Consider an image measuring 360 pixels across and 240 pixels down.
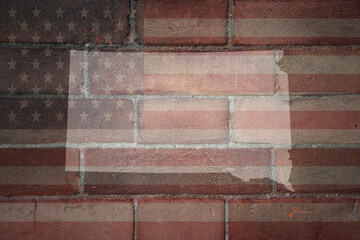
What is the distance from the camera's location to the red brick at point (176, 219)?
0.57 meters

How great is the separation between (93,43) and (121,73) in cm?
9

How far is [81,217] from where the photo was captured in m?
0.57

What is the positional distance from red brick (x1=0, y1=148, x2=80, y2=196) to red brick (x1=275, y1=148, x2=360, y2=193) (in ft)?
1.55

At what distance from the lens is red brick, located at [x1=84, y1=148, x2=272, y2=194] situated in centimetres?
56

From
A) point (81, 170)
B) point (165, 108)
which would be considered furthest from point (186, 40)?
point (81, 170)

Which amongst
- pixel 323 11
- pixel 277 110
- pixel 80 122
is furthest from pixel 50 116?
pixel 323 11

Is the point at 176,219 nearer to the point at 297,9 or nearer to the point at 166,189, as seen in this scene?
the point at 166,189

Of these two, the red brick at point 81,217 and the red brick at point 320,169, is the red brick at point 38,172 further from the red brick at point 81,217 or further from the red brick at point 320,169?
the red brick at point 320,169

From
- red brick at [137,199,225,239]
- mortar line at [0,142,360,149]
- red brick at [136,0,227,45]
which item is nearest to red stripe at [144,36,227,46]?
red brick at [136,0,227,45]

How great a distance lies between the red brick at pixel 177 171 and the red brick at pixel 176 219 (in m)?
0.03

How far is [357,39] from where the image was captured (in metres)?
0.56

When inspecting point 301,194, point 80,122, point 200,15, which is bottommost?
point 301,194

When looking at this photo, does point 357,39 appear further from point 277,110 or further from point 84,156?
point 84,156

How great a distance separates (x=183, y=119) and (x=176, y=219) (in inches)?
9.0
